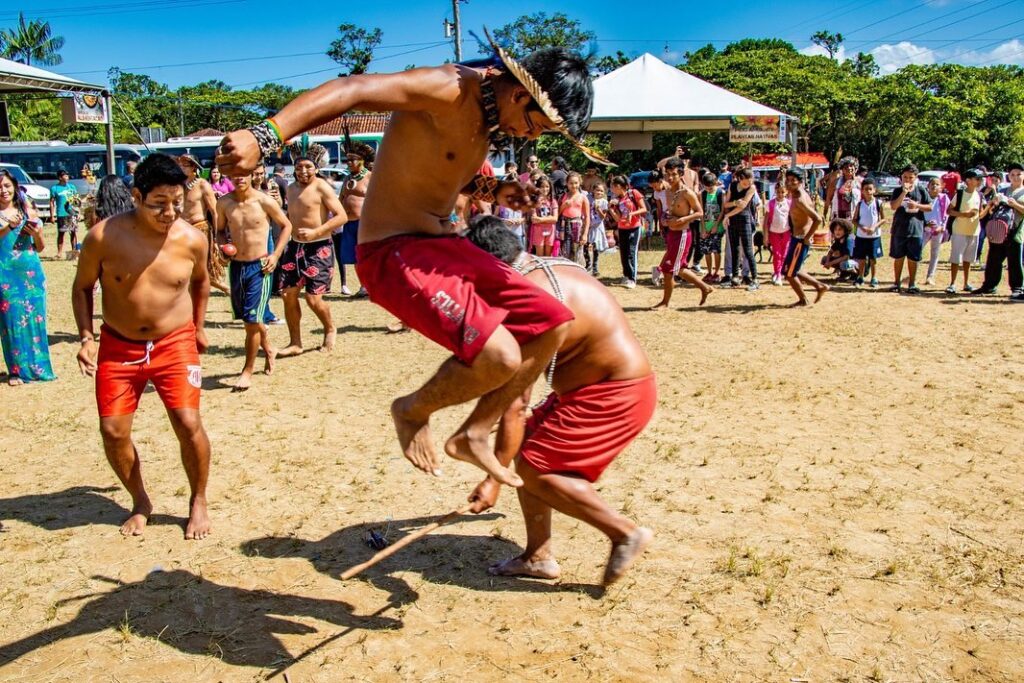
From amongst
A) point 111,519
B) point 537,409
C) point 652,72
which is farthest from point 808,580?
point 652,72

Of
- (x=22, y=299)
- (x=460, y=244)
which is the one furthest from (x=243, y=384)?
(x=460, y=244)

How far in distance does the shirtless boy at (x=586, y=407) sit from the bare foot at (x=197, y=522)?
1870mm

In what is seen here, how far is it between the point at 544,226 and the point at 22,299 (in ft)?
24.0

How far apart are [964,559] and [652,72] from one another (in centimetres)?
1917

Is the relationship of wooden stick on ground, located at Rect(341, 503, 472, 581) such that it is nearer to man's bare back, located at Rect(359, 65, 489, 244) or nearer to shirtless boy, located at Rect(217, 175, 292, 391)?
man's bare back, located at Rect(359, 65, 489, 244)

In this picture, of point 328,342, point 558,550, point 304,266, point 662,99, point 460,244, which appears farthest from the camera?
point 662,99

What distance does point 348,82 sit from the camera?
263 cm

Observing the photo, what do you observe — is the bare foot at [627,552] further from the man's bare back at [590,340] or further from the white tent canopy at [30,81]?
the white tent canopy at [30,81]

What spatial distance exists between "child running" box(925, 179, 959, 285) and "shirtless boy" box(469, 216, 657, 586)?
11687mm

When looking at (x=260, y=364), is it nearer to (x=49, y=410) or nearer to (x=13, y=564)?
(x=49, y=410)

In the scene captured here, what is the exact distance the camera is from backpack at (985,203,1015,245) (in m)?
12.1

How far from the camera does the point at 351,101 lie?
2.62 meters

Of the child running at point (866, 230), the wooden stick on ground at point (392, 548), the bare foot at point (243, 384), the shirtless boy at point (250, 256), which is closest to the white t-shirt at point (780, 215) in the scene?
the child running at point (866, 230)

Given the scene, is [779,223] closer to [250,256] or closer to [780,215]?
[780,215]
